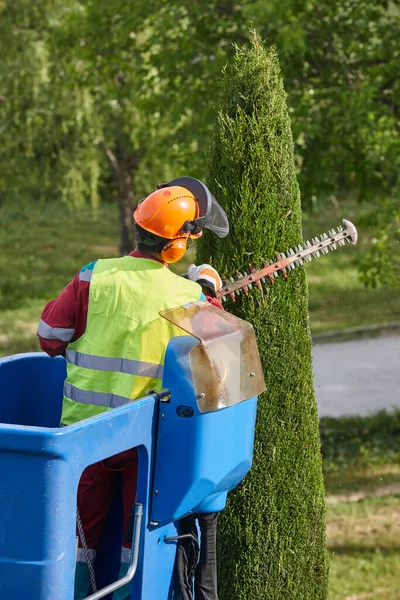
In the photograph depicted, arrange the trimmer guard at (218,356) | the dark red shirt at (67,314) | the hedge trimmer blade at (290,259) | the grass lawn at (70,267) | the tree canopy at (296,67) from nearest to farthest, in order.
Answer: the trimmer guard at (218,356) → the dark red shirt at (67,314) → the hedge trimmer blade at (290,259) → the tree canopy at (296,67) → the grass lawn at (70,267)

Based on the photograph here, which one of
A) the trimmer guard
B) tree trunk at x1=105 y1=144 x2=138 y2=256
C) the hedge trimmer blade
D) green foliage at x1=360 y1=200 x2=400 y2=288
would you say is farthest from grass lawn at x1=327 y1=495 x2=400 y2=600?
tree trunk at x1=105 y1=144 x2=138 y2=256

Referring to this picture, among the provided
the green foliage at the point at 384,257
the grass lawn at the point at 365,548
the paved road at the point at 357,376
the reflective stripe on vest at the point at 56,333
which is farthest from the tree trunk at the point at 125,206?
the reflective stripe on vest at the point at 56,333

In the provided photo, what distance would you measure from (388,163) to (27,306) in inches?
407

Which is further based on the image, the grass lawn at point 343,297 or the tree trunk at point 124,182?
the tree trunk at point 124,182

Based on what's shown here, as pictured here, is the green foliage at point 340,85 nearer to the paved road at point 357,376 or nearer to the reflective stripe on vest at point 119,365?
the paved road at point 357,376

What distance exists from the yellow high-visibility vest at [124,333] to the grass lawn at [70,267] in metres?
6.22

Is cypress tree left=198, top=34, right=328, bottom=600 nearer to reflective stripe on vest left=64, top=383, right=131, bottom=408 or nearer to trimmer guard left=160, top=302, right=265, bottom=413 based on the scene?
trimmer guard left=160, top=302, right=265, bottom=413

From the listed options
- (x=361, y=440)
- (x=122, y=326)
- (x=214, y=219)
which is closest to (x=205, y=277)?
(x=214, y=219)

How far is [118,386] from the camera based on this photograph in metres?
3.31

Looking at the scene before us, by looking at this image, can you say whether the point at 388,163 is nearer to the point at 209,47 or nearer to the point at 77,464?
the point at 209,47

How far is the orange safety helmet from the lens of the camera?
134 inches

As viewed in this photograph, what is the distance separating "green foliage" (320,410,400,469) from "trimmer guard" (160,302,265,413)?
5.73 metres

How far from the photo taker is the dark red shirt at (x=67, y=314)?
134 inches

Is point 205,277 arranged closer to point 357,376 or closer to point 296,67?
point 296,67
